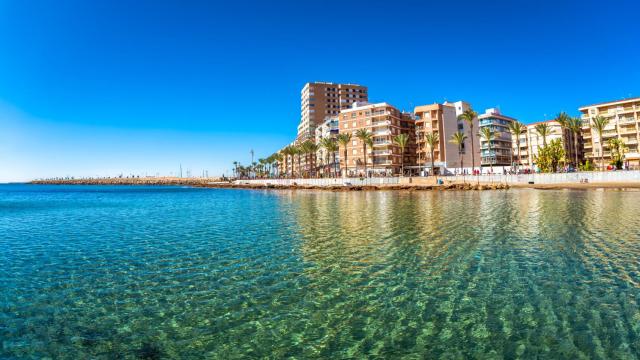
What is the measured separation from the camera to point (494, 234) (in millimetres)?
21297

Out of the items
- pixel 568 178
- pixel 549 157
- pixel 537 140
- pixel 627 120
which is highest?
pixel 627 120

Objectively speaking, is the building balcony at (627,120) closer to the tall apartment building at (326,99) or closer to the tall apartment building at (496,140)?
the tall apartment building at (496,140)

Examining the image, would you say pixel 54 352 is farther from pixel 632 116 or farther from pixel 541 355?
pixel 632 116

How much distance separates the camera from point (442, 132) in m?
117

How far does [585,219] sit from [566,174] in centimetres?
5602

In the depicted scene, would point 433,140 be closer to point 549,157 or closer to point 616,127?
point 549,157

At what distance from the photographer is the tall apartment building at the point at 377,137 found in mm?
115594

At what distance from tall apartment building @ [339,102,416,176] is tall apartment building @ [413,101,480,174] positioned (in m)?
5.69

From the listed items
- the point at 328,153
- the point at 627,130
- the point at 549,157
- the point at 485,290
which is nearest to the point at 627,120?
the point at 627,130

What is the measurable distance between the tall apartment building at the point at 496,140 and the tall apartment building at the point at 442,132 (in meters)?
11.9

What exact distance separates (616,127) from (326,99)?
359 feet

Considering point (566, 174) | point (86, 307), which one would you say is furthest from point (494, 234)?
point (566, 174)

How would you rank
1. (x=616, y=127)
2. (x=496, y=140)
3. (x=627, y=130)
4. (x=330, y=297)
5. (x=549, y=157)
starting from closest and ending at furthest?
1. (x=330, y=297)
2. (x=549, y=157)
3. (x=627, y=130)
4. (x=616, y=127)
5. (x=496, y=140)

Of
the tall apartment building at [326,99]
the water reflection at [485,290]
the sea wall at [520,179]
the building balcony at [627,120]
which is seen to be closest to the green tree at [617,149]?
the building balcony at [627,120]
